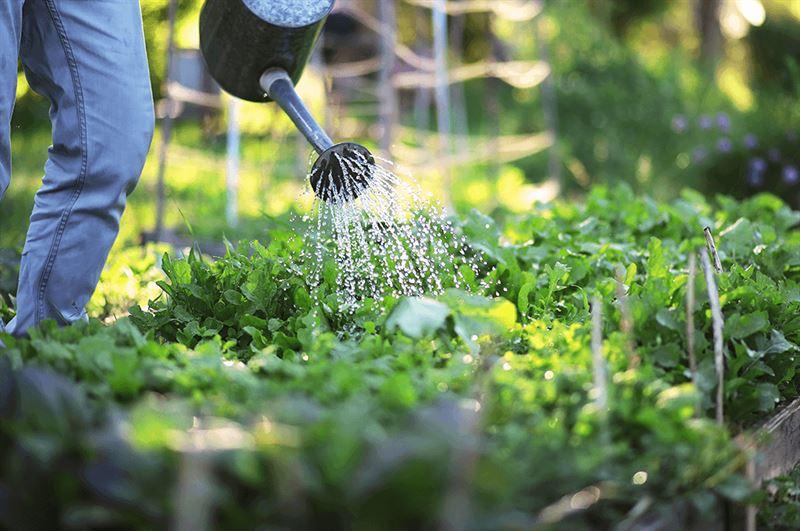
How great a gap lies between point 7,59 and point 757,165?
453 centimetres

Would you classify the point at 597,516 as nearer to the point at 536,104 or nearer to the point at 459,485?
the point at 459,485

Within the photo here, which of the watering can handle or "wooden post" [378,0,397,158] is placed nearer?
the watering can handle

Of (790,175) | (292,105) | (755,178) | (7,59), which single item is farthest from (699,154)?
(7,59)

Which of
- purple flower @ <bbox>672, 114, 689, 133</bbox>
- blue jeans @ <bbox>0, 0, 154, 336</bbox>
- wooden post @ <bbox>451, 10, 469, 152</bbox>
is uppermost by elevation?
wooden post @ <bbox>451, 10, 469, 152</bbox>

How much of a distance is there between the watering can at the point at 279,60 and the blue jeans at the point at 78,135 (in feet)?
0.98

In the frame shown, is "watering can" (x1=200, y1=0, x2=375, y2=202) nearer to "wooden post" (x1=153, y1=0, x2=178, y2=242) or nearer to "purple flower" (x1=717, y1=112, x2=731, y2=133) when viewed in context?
"wooden post" (x1=153, y1=0, x2=178, y2=242)

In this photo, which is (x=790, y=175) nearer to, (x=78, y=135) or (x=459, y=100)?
(x=78, y=135)

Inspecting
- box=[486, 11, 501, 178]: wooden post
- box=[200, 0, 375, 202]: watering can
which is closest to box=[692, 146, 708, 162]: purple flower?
box=[486, 11, 501, 178]: wooden post

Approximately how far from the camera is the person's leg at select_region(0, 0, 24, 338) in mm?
2246

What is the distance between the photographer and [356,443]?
1.31 meters

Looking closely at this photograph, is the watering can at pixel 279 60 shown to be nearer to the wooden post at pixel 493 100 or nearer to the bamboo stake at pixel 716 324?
the bamboo stake at pixel 716 324

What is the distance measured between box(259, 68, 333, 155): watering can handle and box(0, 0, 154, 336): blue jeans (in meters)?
0.33

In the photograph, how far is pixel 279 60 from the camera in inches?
106

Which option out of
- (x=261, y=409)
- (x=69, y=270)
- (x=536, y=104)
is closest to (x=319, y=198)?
(x=69, y=270)
